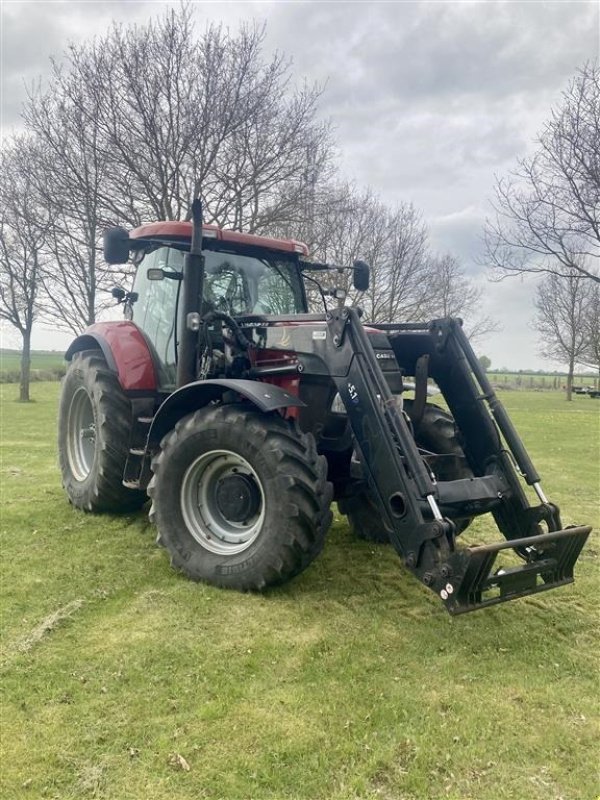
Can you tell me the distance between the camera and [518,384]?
57.1 meters

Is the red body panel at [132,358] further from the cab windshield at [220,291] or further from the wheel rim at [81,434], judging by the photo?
the wheel rim at [81,434]

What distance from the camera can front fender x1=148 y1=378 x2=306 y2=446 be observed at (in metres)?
3.96

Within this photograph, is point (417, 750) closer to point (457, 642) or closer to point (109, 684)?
point (457, 642)

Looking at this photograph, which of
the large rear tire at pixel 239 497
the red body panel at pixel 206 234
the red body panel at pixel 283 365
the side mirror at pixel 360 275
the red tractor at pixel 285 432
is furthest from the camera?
the side mirror at pixel 360 275

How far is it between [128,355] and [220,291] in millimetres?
1078

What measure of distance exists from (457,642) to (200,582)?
1.70 m

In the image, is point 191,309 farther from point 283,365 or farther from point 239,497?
point 239,497

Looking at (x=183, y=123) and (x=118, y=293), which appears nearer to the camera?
(x=118, y=293)

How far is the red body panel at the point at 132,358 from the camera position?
18.4 feet

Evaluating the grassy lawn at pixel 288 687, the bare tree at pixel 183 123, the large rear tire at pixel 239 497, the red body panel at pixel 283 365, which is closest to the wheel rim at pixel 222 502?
the large rear tire at pixel 239 497

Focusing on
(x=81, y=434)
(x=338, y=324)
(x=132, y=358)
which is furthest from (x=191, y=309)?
(x=81, y=434)

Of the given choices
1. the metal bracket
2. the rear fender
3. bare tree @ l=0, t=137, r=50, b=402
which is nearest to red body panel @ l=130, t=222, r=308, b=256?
the rear fender

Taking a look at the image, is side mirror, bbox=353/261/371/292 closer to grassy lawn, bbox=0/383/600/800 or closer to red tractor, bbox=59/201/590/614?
red tractor, bbox=59/201/590/614

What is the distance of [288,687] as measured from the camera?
298 centimetres
